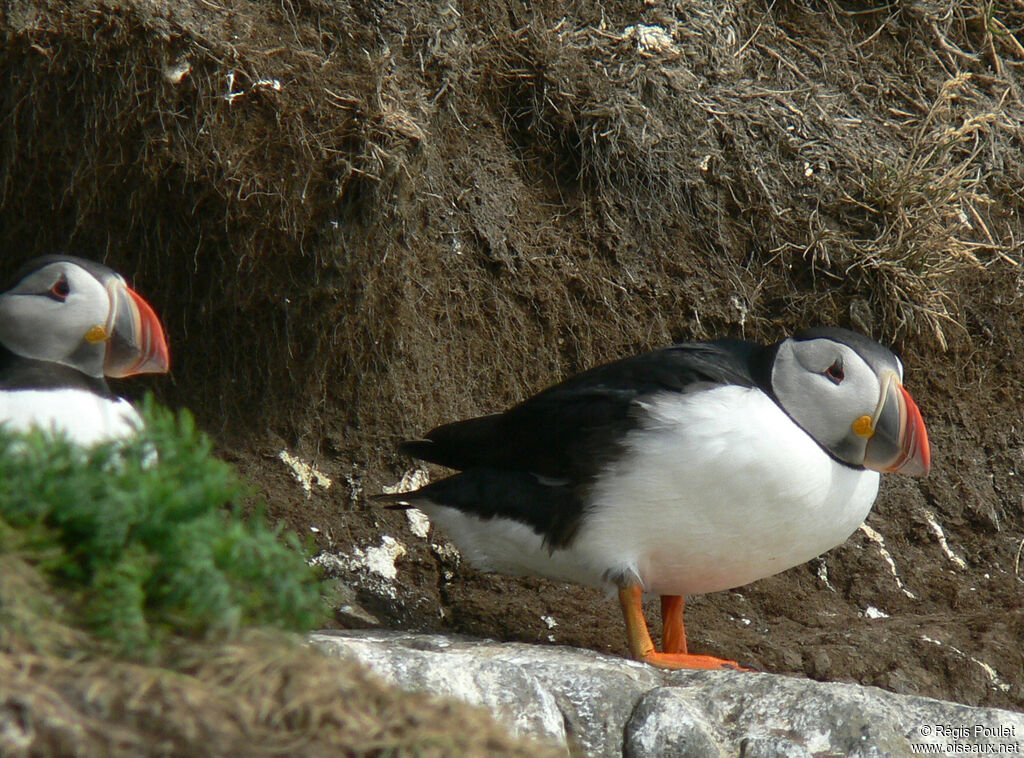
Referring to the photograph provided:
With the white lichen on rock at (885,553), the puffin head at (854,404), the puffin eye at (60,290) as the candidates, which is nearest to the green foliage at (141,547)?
the puffin eye at (60,290)

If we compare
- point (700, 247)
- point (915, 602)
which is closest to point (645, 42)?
point (700, 247)

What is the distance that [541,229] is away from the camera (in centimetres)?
559

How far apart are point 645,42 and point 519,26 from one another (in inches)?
25.1

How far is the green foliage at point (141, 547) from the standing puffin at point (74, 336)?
4.52 ft

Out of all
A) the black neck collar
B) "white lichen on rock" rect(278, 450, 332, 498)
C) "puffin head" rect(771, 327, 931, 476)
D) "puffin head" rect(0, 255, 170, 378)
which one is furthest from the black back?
the black neck collar

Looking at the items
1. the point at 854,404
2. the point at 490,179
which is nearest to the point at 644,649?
the point at 854,404

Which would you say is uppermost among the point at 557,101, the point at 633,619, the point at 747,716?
the point at 557,101

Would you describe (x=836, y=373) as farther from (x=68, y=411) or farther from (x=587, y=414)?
(x=68, y=411)

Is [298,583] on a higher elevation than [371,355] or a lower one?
higher

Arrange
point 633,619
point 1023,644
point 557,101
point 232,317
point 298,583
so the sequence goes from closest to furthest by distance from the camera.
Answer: point 298,583 → point 633,619 → point 1023,644 → point 232,317 → point 557,101

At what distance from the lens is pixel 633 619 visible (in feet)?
12.4

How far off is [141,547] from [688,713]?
1458 millimetres

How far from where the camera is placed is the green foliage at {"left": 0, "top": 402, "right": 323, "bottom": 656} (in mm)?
2014

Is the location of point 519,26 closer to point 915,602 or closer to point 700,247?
point 700,247
